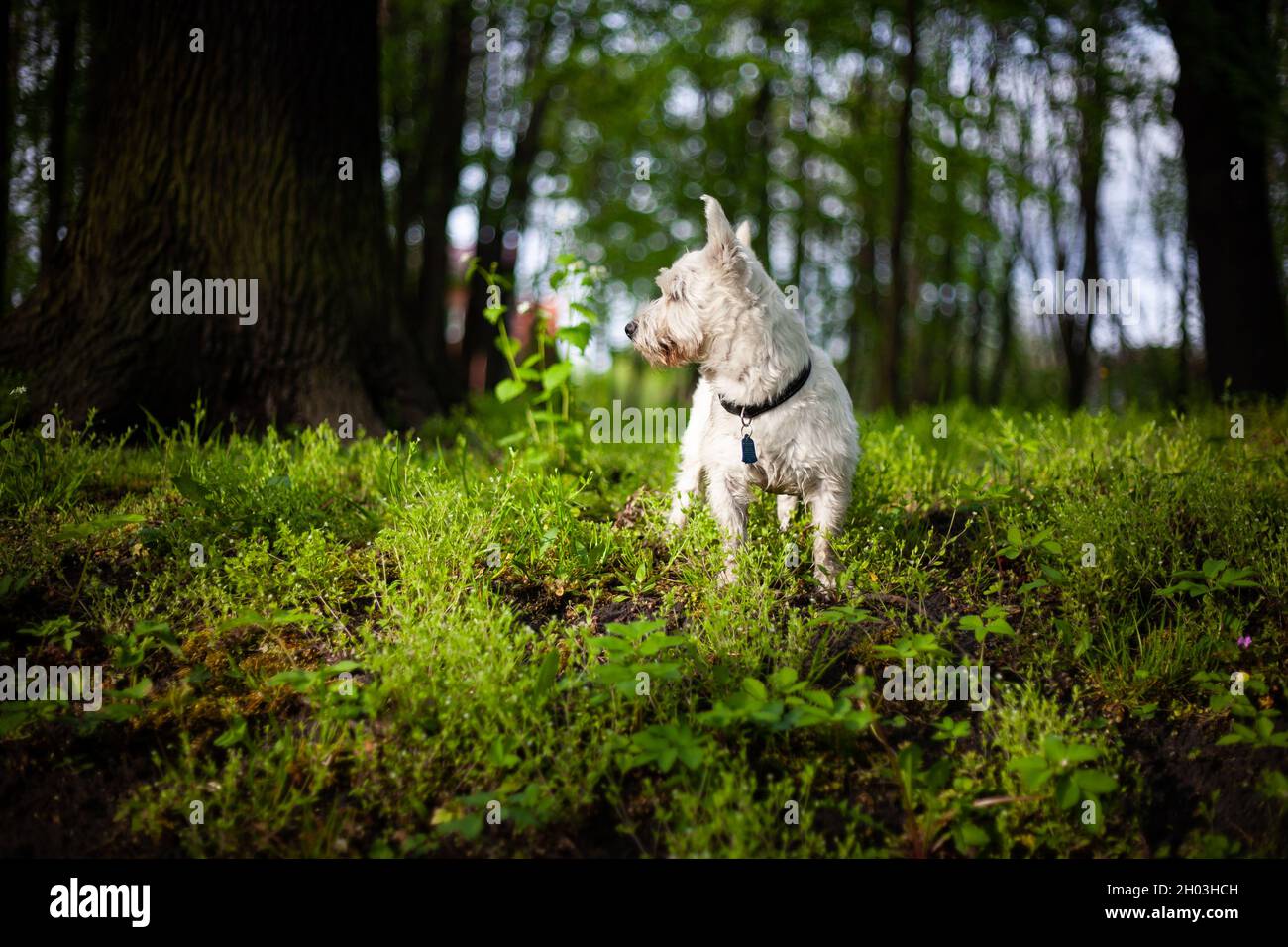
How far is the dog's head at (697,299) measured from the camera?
4.43 metres

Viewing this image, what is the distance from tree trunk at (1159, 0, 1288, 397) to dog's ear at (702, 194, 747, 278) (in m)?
7.19

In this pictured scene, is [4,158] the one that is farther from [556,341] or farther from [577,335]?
[577,335]

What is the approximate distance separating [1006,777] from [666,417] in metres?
4.25

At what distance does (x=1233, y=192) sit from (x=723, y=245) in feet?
25.3

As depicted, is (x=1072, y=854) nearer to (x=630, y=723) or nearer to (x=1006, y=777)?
(x=1006, y=777)

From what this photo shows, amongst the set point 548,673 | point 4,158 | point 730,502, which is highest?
point 4,158

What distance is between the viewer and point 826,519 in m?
4.34

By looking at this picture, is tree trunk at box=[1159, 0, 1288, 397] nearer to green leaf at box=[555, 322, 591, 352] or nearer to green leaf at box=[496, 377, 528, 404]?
green leaf at box=[555, 322, 591, 352]

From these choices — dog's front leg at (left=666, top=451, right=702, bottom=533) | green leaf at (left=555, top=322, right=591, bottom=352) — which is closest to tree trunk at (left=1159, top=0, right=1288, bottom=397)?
dog's front leg at (left=666, top=451, right=702, bottom=533)

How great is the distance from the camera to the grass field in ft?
9.41

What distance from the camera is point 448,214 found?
15.2 metres

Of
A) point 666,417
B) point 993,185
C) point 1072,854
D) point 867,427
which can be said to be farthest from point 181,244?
point 993,185

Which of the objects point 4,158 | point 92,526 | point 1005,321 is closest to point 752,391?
point 92,526

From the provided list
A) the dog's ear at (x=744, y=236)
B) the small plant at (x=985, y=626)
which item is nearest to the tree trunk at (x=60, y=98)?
the dog's ear at (x=744, y=236)
